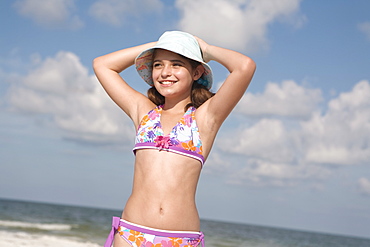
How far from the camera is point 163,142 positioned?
2.92 meters

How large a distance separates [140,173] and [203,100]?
2.11 feet

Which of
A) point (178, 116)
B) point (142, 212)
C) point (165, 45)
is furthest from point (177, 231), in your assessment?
point (165, 45)

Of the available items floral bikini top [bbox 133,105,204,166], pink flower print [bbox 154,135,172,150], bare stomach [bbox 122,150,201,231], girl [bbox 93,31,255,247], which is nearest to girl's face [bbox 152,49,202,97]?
girl [bbox 93,31,255,247]

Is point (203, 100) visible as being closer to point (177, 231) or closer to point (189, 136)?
point (189, 136)

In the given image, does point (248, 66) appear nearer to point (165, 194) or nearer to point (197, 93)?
point (197, 93)

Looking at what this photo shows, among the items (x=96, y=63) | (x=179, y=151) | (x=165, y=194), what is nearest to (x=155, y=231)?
(x=165, y=194)

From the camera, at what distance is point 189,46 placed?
122 inches

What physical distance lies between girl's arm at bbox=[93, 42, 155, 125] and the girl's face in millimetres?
217

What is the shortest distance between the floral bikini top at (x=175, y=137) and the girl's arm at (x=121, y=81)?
23 centimetres

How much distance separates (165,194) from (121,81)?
98cm

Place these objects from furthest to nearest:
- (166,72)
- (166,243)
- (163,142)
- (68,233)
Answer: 1. (68,233)
2. (166,72)
3. (163,142)
4. (166,243)

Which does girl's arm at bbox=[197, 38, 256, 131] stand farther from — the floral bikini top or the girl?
the floral bikini top

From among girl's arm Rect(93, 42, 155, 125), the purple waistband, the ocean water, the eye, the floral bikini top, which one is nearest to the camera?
the purple waistband

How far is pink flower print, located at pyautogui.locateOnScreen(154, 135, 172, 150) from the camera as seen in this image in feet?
9.56
